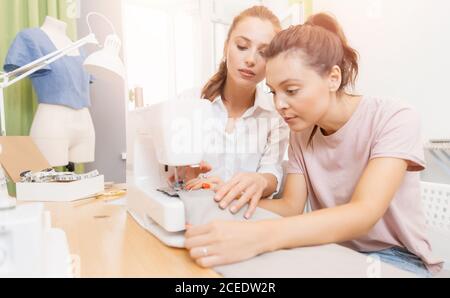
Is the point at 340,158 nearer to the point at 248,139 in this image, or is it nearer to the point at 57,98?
the point at 248,139

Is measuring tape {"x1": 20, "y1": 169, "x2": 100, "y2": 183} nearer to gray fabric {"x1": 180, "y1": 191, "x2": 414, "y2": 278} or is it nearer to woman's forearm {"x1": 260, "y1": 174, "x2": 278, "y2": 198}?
woman's forearm {"x1": 260, "y1": 174, "x2": 278, "y2": 198}

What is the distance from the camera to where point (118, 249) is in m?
0.57

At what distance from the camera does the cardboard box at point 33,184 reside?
99cm

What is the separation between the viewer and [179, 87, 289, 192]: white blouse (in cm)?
110

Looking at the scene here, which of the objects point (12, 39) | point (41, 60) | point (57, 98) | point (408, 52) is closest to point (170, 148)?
point (41, 60)

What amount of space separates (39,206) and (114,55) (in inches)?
27.6

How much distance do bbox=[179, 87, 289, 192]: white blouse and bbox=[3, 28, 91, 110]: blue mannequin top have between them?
84 centimetres

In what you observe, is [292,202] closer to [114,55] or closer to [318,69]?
[318,69]

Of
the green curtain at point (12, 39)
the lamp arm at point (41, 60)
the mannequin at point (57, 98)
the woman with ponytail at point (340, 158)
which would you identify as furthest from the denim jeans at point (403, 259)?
the green curtain at point (12, 39)

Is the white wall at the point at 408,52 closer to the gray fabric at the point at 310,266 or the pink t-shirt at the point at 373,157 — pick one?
the pink t-shirt at the point at 373,157

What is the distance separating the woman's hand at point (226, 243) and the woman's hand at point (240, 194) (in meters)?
0.10

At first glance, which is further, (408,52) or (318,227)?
(408,52)

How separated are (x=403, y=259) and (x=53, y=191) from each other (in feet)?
3.25

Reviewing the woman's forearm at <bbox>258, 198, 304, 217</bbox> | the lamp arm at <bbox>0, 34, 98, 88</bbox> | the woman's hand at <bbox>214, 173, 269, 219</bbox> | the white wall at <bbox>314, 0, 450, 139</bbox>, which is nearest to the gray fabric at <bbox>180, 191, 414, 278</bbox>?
the woman's hand at <bbox>214, 173, 269, 219</bbox>
